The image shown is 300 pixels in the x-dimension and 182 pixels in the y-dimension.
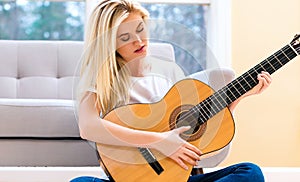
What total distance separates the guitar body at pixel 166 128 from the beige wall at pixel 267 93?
1.43 m

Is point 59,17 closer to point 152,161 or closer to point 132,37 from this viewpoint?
point 132,37

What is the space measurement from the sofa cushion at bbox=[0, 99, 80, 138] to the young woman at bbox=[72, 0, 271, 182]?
55 centimetres

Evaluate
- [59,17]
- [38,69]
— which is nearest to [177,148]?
[38,69]

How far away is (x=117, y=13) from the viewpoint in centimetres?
152

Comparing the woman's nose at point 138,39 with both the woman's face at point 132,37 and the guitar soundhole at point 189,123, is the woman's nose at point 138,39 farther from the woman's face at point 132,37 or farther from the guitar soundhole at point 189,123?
the guitar soundhole at point 189,123

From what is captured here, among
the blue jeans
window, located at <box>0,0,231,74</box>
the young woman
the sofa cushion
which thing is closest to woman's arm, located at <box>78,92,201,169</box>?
the young woman

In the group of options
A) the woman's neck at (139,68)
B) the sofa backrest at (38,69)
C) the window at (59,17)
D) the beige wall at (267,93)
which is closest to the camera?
the woman's neck at (139,68)

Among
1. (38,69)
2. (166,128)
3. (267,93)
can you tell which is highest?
(166,128)

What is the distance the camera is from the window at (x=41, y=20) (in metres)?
→ 3.04

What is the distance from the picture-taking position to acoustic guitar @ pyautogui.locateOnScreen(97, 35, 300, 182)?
1.45m

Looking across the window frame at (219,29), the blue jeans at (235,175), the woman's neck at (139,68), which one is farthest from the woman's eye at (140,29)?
the window frame at (219,29)

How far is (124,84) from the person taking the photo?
5.06 ft

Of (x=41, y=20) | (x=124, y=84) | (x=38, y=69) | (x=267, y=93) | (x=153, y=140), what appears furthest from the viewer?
(x=41, y=20)

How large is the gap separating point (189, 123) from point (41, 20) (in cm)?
183
